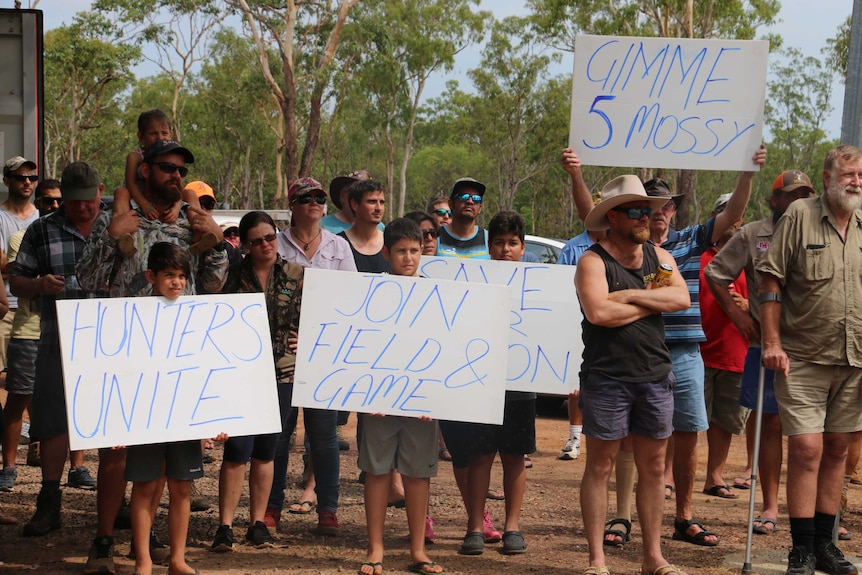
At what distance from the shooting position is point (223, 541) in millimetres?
5672

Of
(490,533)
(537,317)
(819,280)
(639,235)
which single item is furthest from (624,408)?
(490,533)

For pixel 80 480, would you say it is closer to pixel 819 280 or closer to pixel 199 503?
pixel 199 503

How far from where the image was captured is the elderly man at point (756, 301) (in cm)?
597

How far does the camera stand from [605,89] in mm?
5793

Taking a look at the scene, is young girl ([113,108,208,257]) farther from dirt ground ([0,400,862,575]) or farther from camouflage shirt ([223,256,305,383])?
dirt ground ([0,400,862,575])

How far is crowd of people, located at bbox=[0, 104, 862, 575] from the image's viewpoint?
513 cm

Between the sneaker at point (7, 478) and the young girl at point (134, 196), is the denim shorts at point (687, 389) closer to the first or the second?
the young girl at point (134, 196)

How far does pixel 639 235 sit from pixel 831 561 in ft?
6.31

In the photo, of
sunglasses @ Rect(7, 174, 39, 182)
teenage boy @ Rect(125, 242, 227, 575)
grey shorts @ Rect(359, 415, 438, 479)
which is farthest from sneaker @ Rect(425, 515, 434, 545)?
sunglasses @ Rect(7, 174, 39, 182)

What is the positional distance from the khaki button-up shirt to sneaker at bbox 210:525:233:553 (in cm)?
302

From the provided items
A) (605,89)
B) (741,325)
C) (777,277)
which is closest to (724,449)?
(741,325)

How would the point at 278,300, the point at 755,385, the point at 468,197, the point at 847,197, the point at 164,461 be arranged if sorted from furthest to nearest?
1. the point at 468,197
2. the point at 755,385
3. the point at 278,300
4. the point at 847,197
5. the point at 164,461

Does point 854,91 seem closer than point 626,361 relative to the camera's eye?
No

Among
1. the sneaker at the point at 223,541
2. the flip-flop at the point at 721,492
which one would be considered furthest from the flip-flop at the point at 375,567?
the flip-flop at the point at 721,492
